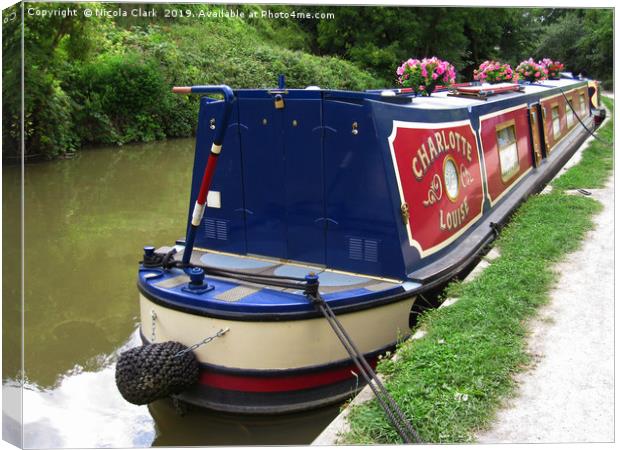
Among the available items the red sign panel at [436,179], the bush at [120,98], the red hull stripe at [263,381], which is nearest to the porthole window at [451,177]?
the red sign panel at [436,179]

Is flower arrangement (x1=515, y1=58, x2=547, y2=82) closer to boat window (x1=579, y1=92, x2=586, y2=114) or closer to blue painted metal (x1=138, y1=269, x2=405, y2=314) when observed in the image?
boat window (x1=579, y1=92, x2=586, y2=114)

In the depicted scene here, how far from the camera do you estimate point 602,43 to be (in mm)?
4328

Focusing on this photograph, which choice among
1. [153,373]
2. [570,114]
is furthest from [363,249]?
[570,114]

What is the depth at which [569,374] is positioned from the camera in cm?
353

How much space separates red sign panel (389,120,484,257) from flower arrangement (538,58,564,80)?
621 cm

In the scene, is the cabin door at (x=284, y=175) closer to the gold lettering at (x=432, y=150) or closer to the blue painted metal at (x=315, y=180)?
the blue painted metal at (x=315, y=180)

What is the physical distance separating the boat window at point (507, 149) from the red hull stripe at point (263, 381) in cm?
394

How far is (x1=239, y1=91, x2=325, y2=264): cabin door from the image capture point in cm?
483

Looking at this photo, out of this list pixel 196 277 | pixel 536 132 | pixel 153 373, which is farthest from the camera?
pixel 536 132

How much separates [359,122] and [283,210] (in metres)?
0.91

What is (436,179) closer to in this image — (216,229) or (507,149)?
(216,229)

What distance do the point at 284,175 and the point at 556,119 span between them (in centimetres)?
685

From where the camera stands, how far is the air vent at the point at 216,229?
17.6 feet

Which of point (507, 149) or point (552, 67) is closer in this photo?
point (507, 149)
